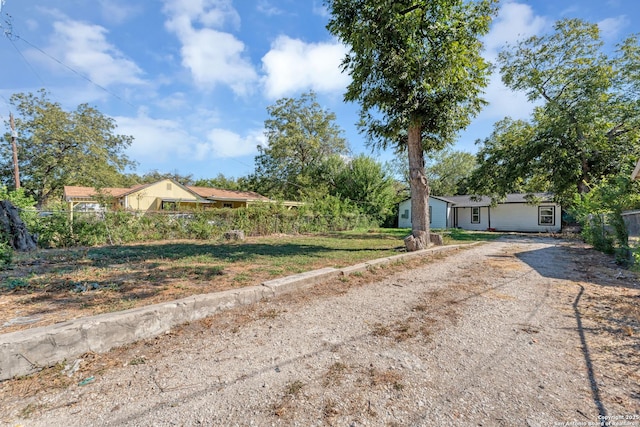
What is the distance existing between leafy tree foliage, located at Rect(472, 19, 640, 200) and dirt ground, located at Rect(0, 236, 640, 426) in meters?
14.2

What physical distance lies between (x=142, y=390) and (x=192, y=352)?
0.54 m

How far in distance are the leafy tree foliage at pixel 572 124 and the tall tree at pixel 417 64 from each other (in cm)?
856

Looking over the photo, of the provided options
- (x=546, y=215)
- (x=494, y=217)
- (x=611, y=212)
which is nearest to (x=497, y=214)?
(x=494, y=217)

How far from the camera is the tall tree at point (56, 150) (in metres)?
21.4

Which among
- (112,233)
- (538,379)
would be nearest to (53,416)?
(538,379)

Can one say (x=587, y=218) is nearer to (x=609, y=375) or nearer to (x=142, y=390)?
(x=609, y=375)

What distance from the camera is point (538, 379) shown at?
209 centimetres

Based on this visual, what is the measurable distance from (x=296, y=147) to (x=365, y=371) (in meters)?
26.8

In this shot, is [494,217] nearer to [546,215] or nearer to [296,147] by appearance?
[546,215]

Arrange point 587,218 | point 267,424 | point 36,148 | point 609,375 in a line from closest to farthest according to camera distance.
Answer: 1. point 267,424
2. point 609,375
3. point 587,218
4. point 36,148

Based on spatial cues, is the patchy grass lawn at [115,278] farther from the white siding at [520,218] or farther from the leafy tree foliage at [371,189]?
the white siding at [520,218]

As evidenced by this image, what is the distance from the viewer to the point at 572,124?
46.4 feet

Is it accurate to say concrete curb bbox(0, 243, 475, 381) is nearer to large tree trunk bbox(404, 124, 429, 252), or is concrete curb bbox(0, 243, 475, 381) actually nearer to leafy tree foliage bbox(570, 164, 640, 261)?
large tree trunk bbox(404, 124, 429, 252)

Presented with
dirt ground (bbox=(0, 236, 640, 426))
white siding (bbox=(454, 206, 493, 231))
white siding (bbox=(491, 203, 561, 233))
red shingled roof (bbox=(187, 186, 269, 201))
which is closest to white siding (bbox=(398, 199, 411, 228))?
white siding (bbox=(454, 206, 493, 231))
